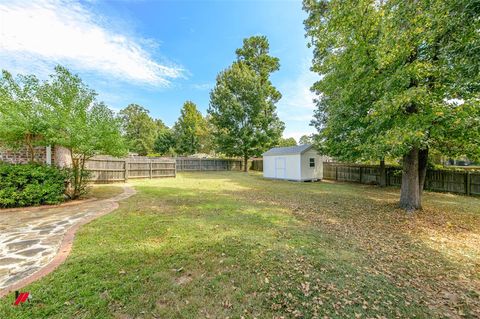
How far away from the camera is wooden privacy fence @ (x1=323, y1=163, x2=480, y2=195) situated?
9.49m

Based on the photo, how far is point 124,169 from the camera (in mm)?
13781

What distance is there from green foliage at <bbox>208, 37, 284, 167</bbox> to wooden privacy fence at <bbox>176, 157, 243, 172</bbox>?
2.03 meters

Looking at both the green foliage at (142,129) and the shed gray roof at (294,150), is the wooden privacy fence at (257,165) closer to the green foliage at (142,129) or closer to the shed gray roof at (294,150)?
the shed gray roof at (294,150)

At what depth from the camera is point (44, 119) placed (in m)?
6.37

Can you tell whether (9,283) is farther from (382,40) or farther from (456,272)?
(382,40)

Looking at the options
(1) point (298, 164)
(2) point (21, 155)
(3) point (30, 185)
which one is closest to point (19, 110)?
(2) point (21, 155)

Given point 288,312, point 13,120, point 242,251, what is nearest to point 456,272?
point 288,312

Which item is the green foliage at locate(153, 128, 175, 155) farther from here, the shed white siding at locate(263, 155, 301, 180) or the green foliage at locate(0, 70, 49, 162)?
the green foliage at locate(0, 70, 49, 162)

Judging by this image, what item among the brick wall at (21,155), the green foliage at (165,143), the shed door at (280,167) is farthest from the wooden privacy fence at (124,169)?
the green foliage at (165,143)

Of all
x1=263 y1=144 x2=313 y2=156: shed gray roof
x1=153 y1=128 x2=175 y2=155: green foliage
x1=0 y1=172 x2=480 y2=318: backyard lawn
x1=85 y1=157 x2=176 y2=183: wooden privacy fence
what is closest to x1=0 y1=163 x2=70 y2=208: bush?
x1=0 y1=172 x2=480 y2=318: backyard lawn

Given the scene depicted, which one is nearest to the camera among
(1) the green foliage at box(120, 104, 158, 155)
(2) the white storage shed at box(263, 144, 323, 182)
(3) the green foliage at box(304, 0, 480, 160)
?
(3) the green foliage at box(304, 0, 480, 160)

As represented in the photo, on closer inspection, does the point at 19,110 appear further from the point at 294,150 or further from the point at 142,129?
the point at 142,129

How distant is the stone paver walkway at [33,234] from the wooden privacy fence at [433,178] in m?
9.63

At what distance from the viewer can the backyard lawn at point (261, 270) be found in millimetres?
2236
